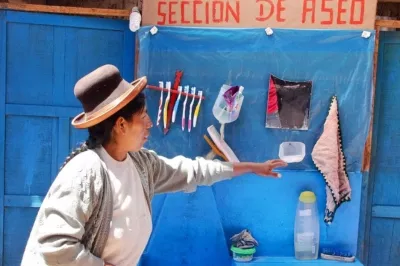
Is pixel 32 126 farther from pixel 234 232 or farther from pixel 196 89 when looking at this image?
pixel 234 232

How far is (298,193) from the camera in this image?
305cm

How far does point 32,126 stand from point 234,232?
140 centimetres

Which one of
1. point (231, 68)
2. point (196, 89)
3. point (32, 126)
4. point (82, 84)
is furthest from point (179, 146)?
point (82, 84)

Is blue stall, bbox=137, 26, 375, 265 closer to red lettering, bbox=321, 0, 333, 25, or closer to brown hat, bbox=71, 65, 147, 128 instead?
red lettering, bbox=321, 0, 333, 25

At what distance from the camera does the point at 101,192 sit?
184 centimetres

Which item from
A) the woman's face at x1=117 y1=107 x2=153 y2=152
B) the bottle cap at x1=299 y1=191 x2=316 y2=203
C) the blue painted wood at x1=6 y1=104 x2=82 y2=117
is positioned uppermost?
the woman's face at x1=117 y1=107 x2=153 y2=152

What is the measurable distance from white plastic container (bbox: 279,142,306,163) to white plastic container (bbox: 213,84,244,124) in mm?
336

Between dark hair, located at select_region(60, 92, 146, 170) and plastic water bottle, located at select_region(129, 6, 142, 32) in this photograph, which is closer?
dark hair, located at select_region(60, 92, 146, 170)

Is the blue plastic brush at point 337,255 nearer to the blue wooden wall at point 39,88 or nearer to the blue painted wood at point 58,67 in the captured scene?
the blue wooden wall at point 39,88

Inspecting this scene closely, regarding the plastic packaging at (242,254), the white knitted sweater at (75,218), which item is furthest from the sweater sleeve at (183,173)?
the plastic packaging at (242,254)

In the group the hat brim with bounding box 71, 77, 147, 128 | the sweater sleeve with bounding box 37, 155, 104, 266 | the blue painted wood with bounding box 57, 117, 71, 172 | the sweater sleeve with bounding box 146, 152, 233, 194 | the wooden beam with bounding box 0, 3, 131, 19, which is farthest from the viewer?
the blue painted wood with bounding box 57, 117, 71, 172

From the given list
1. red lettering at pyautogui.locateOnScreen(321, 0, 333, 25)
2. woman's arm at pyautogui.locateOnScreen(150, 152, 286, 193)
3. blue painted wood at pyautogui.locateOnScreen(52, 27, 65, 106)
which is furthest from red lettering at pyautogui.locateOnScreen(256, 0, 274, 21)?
blue painted wood at pyautogui.locateOnScreen(52, 27, 65, 106)

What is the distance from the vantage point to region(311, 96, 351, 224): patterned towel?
2.98m

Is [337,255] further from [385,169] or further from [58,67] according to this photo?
[58,67]
